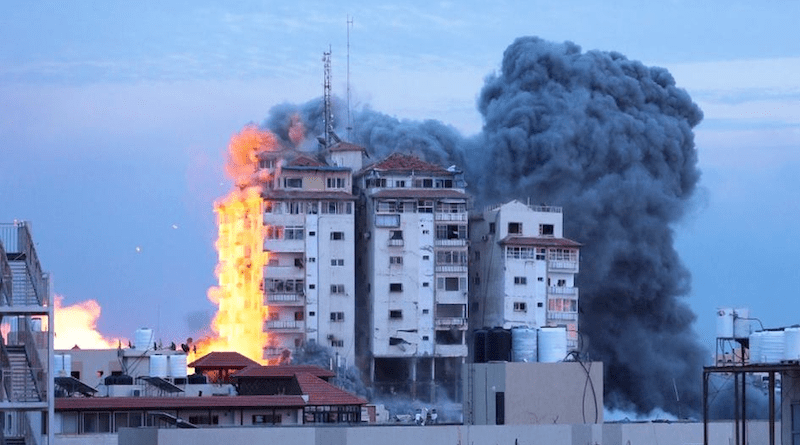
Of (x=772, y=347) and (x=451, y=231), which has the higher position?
(x=451, y=231)

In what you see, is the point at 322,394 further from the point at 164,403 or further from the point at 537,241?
the point at 537,241

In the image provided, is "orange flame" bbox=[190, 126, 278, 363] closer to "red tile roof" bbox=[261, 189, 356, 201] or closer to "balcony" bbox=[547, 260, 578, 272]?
"red tile roof" bbox=[261, 189, 356, 201]

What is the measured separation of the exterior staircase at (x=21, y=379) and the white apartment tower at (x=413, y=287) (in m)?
85.4

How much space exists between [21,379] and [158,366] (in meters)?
48.4

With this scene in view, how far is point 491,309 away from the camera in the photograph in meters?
138

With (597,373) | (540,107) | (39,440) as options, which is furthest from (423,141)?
(39,440)

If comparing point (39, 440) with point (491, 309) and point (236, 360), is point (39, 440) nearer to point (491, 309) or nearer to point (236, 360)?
point (236, 360)

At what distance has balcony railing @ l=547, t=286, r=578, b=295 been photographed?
137m

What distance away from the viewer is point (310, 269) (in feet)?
436

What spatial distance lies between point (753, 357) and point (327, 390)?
37.3 meters

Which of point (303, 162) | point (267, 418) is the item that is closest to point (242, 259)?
point (303, 162)

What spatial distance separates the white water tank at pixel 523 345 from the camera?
6769cm

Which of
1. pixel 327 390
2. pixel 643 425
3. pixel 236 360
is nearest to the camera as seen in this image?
pixel 643 425

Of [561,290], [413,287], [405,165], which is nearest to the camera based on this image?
[413,287]
